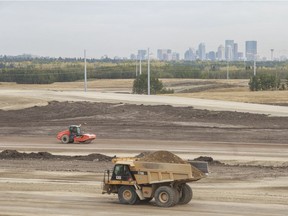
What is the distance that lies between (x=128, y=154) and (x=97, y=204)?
1714 cm

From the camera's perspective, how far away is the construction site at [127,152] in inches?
1059

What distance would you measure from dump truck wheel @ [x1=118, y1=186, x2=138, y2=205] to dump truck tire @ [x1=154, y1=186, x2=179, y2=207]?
83cm

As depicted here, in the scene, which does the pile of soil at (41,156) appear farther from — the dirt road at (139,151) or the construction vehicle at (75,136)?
the construction vehicle at (75,136)

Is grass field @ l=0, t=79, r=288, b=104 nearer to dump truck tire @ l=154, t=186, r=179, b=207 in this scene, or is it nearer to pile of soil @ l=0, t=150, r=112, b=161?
pile of soil @ l=0, t=150, r=112, b=161

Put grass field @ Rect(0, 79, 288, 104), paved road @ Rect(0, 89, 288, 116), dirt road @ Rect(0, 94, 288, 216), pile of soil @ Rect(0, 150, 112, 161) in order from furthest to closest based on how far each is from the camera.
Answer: grass field @ Rect(0, 79, 288, 104) → paved road @ Rect(0, 89, 288, 116) → pile of soil @ Rect(0, 150, 112, 161) → dirt road @ Rect(0, 94, 288, 216)

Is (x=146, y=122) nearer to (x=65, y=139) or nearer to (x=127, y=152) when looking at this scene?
(x=65, y=139)

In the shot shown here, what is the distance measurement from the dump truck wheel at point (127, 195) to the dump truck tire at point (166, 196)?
83 cm

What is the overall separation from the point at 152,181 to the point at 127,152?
64.9 feet

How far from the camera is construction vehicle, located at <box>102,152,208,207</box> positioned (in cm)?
2520

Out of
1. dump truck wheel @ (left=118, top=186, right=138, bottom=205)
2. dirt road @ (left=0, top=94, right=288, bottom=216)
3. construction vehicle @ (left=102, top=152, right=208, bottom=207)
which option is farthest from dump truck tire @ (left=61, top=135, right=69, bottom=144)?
dump truck wheel @ (left=118, top=186, right=138, bottom=205)

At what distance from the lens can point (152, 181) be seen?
83.7 feet

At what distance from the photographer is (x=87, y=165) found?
129 ft

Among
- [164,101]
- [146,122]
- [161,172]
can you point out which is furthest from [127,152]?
[164,101]

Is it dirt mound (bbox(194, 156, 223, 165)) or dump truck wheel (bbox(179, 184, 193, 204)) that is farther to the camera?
dirt mound (bbox(194, 156, 223, 165))
